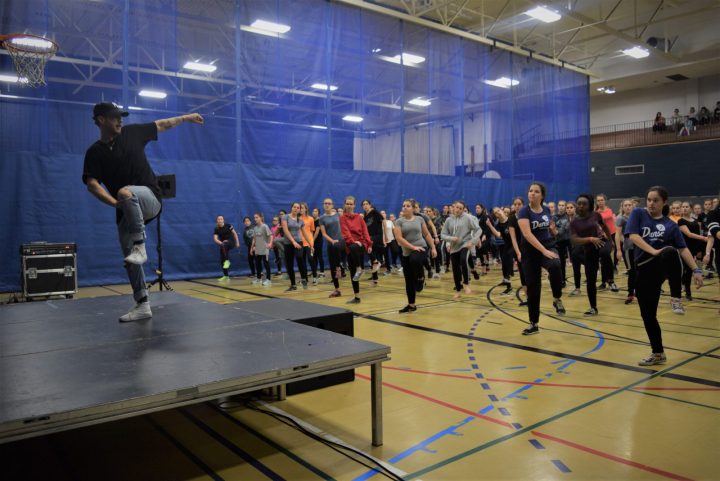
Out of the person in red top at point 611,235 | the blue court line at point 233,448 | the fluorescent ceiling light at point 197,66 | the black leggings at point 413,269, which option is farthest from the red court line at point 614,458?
the fluorescent ceiling light at point 197,66

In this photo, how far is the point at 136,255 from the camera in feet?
13.3

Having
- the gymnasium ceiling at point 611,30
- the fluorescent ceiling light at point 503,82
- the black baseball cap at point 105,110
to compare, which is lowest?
the black baseball cap at point 105,110

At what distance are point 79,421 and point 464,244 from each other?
24.7 ft

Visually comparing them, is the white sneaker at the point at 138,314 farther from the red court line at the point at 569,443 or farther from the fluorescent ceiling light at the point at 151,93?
the fluorescent ceiling light at the point at 151,93

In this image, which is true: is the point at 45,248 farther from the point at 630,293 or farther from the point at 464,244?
the point at 630,293

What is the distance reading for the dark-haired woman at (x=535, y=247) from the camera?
6.03 m

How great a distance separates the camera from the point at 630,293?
8.33m

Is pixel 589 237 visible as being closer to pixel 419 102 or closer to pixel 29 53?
pixel 29 53

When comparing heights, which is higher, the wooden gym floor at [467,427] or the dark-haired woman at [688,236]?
the dark-haired woman at [688,236]

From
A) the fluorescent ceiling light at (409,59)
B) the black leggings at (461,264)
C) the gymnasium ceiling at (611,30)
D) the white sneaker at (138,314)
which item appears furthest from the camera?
the gymnasium ceiling at (611,30)

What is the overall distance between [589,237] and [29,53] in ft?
33.2

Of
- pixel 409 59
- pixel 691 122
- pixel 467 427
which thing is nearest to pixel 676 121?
pixel 691 122

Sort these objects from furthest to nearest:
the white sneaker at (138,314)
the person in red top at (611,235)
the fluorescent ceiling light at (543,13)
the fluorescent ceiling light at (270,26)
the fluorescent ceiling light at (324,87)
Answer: the fluorescent ceiling light at (543,13) → the fluorescent ceiling light at (324,87) → the fluorescent ceiling light at (270,26) → the person in red top at (611,235) → the white sneaker at (138,314)

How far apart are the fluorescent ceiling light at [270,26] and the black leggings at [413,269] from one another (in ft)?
30.4
